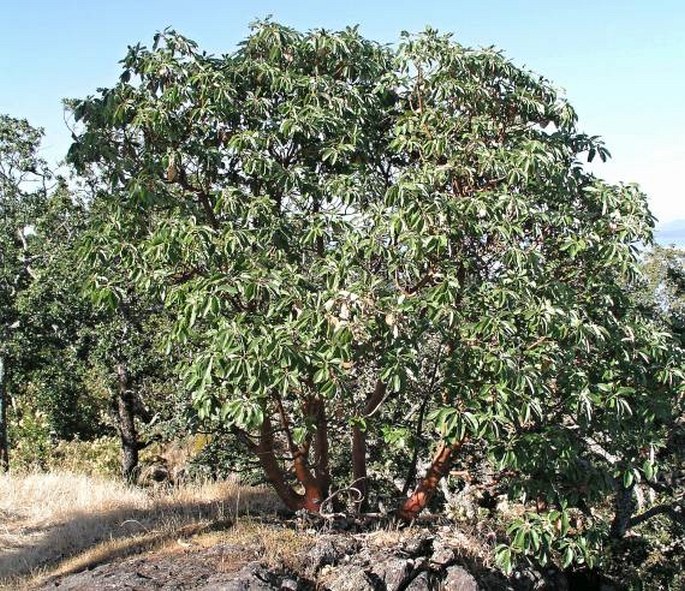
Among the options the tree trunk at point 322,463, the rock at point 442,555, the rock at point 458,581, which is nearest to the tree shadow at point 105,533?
the tree trunk at point 322,463

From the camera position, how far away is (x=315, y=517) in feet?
26.3

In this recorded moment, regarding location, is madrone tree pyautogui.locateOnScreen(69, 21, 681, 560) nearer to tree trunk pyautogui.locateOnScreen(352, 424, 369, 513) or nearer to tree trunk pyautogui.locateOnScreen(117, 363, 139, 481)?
tree trunk pyautogui.locateOnScreen(352, 424, 369, 513)

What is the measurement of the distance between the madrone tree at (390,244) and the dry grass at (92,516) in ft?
5.61

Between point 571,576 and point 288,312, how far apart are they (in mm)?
5676

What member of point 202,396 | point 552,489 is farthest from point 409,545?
point 202,396

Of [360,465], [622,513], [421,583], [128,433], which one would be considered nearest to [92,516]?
[360,465]

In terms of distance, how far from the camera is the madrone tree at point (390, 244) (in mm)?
5969

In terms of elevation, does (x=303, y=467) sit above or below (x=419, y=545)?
above

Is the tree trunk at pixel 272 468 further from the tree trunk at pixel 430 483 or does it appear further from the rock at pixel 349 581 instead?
the rock at pixel 349 581

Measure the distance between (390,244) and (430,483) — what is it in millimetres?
3028

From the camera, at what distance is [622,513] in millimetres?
10125

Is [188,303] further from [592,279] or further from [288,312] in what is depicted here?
[592,279]

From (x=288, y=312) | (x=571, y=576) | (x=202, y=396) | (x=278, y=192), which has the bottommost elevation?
(x=571, y=576)

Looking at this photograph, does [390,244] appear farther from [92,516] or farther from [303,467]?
[92,516]
